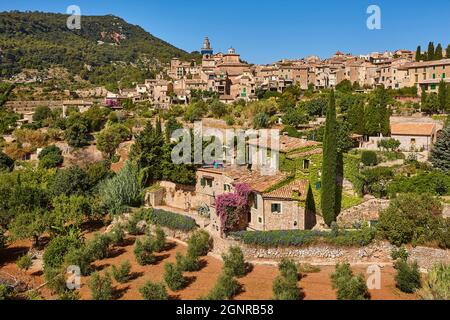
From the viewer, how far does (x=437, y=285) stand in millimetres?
15188

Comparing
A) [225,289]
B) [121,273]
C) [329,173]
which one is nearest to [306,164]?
[329,173]

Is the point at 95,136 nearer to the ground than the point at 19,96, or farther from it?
nearer to the ground

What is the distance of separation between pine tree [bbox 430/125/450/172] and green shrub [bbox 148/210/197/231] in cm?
1836

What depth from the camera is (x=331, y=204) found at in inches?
880

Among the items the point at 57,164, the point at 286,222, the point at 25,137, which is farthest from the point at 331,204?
the point at 25,137

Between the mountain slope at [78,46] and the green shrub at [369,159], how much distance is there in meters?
81.4

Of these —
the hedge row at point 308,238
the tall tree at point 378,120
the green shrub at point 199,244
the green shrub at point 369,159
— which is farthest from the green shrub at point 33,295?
the tall tree at point 378,120

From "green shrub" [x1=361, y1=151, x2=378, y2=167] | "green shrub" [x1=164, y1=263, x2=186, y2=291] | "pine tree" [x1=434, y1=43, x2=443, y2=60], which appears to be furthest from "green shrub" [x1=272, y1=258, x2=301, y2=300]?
"pine tree" [x1=434, y1=43, x2=443, y2=60]

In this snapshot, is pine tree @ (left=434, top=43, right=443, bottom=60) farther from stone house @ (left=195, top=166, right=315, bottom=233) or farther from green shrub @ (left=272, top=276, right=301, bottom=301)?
green shrub @ (left=272, top=276, right=301, bottom=301)

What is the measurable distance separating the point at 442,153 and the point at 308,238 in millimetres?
15977

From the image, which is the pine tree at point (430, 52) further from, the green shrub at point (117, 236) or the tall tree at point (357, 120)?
the green shrub at point (117, 236)

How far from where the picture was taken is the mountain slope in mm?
106062
